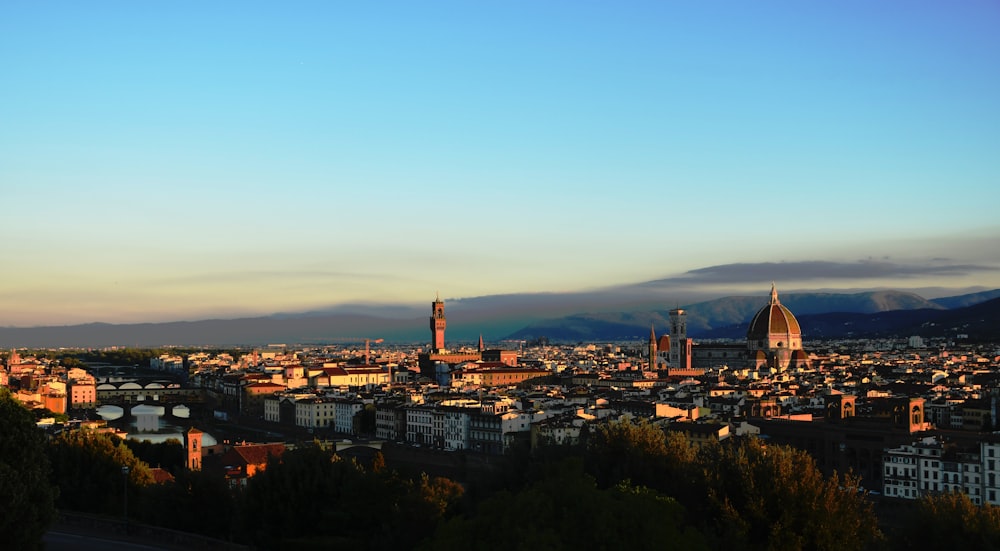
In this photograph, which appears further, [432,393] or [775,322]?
[775,322]

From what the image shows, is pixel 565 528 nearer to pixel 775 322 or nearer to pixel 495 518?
pixel 495 518

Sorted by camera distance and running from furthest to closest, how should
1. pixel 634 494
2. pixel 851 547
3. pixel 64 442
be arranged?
1. pixel 64 442
2. pixel 851 547
3. pixel 634 494

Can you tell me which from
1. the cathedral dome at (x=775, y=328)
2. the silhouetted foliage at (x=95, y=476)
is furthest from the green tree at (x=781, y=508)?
the cathedral dome at (x=775, y=328)

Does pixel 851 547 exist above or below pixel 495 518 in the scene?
below

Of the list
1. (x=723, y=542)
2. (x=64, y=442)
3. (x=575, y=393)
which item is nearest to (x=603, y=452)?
(x=723, y=542)

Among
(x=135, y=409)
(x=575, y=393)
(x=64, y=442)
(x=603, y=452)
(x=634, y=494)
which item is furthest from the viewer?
(x=135, y=409)

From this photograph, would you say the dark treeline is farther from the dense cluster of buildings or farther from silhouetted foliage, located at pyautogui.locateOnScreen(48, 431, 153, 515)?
the dense cluster of buildings

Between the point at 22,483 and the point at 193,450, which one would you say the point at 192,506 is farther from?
the point at 193,450

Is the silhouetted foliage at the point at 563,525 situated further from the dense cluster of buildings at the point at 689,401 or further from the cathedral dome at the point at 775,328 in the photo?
the cathedral dome at the point at 775,328

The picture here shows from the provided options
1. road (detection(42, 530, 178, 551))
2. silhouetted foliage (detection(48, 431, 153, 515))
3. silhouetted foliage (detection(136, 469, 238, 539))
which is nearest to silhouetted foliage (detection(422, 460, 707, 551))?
road (detection(42, 530, 178, 551))
